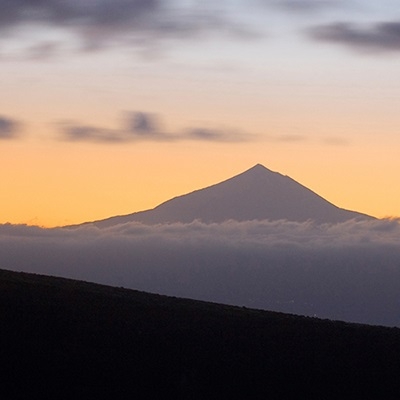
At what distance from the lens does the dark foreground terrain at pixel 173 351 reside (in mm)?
74625

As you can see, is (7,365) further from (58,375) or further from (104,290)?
(104,290)

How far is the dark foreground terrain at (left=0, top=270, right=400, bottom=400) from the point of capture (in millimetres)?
74625

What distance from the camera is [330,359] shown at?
269ft

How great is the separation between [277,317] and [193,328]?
8.64m

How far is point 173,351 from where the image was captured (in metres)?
80.0

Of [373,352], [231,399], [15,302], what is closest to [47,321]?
[15,302]

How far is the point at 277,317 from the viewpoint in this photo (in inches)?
3610

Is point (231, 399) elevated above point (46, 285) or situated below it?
below

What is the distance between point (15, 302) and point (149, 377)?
45.9 ft

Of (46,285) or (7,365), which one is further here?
(46,285)

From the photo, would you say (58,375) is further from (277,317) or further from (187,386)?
(277,317)

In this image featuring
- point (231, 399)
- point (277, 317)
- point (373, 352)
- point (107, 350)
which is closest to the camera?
point (231, 399)

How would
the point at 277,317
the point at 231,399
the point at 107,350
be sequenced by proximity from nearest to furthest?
1. the point at 231,399
2. the point at 107,350
3. the point at 277,317

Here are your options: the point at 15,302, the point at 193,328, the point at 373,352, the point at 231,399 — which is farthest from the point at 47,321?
the point at 373,352
